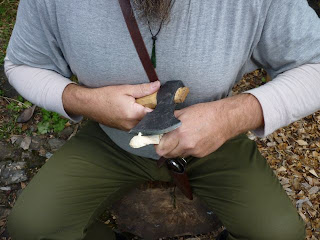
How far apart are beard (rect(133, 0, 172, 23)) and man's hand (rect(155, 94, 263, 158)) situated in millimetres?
377

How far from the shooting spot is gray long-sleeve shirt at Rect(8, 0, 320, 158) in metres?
1.43

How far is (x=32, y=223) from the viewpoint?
5.50ft

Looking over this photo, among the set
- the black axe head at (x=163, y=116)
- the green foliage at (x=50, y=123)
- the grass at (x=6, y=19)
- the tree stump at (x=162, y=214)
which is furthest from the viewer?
the grass at (x=6, y=19)

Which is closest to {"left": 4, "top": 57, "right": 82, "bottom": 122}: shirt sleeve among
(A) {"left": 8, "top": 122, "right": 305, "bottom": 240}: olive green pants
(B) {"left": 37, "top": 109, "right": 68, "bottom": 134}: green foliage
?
(A) {"left": 8, "top": 122, "right": 305, "bottom": 240}: olive green pants

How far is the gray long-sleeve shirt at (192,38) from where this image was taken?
143 centimetres

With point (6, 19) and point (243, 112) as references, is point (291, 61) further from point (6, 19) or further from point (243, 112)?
point (6, 19)

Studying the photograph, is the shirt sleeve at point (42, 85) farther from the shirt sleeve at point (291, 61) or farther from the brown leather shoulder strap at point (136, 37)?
the shirt sleeve at point (291, 61)

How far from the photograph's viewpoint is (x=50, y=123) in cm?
293

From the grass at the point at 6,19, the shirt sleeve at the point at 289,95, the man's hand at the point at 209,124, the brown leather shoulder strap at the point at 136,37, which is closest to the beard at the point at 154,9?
the brown leather shoulder strap at the point at 136,37

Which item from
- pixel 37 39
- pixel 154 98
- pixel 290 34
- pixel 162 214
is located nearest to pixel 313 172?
pixel 162 214

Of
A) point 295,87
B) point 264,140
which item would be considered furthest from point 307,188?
point 295,87

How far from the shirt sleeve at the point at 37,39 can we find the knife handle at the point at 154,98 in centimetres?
48

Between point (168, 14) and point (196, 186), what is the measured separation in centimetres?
88

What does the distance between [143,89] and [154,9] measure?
1.04 ft
